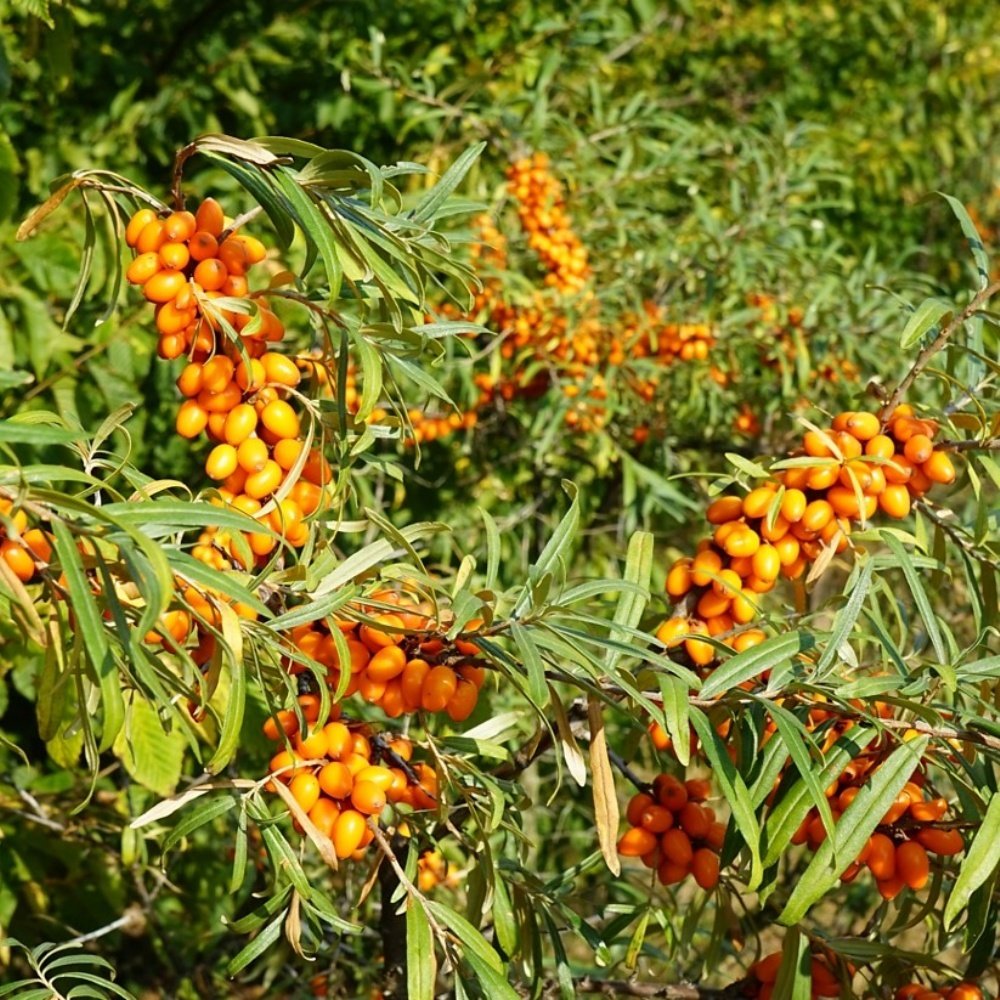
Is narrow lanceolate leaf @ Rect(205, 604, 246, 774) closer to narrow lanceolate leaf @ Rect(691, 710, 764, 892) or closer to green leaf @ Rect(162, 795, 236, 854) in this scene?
green leaf @ Rect(162, 795, 236, 854)

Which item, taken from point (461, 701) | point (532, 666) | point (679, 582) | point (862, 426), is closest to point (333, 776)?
point (461, 701)

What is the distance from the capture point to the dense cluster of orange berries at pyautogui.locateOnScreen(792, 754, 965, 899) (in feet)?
3.90

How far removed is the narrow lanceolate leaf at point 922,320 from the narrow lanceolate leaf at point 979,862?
477mm

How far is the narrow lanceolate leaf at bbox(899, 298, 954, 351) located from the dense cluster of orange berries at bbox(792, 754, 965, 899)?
1.42 ft

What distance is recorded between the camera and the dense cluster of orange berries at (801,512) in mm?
1291

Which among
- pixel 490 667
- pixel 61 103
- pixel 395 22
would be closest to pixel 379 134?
pixel 395 22

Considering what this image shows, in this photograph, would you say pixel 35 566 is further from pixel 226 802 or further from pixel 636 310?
pixel 636 310

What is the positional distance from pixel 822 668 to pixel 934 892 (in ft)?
1.13

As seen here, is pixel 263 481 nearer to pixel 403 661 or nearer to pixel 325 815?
pixel 403 661

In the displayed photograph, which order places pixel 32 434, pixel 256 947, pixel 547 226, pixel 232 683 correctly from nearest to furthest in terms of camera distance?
pixel 32 434
pixel 232 683
pixel 256 947
pixel 547 226

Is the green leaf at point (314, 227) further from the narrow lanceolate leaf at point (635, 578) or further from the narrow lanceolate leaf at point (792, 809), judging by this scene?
the narrow lanceolate leaf at point (792, 809)

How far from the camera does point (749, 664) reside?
1.12 meters

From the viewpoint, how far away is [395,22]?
354cm

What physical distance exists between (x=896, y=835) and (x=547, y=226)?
6.56ft
